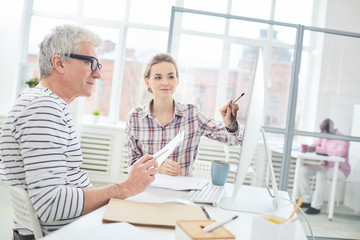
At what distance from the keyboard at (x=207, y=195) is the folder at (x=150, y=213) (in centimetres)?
15

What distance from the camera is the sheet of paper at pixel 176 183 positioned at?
4.64 feet

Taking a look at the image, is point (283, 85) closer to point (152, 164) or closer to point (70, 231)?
point (152, 164)

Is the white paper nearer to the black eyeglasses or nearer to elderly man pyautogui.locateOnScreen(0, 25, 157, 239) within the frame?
elderly man pyautogui.locateOnScreen(0, 25, 157, 239)

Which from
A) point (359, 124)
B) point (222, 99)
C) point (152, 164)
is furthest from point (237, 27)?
point (152, 164)

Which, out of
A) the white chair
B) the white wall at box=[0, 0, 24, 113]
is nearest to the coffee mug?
the white chair

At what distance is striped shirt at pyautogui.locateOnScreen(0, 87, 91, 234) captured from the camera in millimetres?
959

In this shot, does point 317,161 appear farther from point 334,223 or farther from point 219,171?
point 219,171

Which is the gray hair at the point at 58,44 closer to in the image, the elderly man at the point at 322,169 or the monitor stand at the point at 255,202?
the monitor stand at the point at 255,202

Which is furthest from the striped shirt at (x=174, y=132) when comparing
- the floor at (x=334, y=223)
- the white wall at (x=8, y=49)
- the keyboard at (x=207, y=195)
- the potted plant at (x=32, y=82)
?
the white wall at (x=8, y=49)

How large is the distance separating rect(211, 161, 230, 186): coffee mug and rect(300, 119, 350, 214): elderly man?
1.77m

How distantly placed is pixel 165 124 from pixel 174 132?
8cm

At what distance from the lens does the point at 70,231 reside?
A: 0.81 meters

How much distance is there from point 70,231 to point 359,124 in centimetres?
289

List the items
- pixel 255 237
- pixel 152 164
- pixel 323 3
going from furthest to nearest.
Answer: pixel 323 3, pixel 152 164, pixel 255 237
